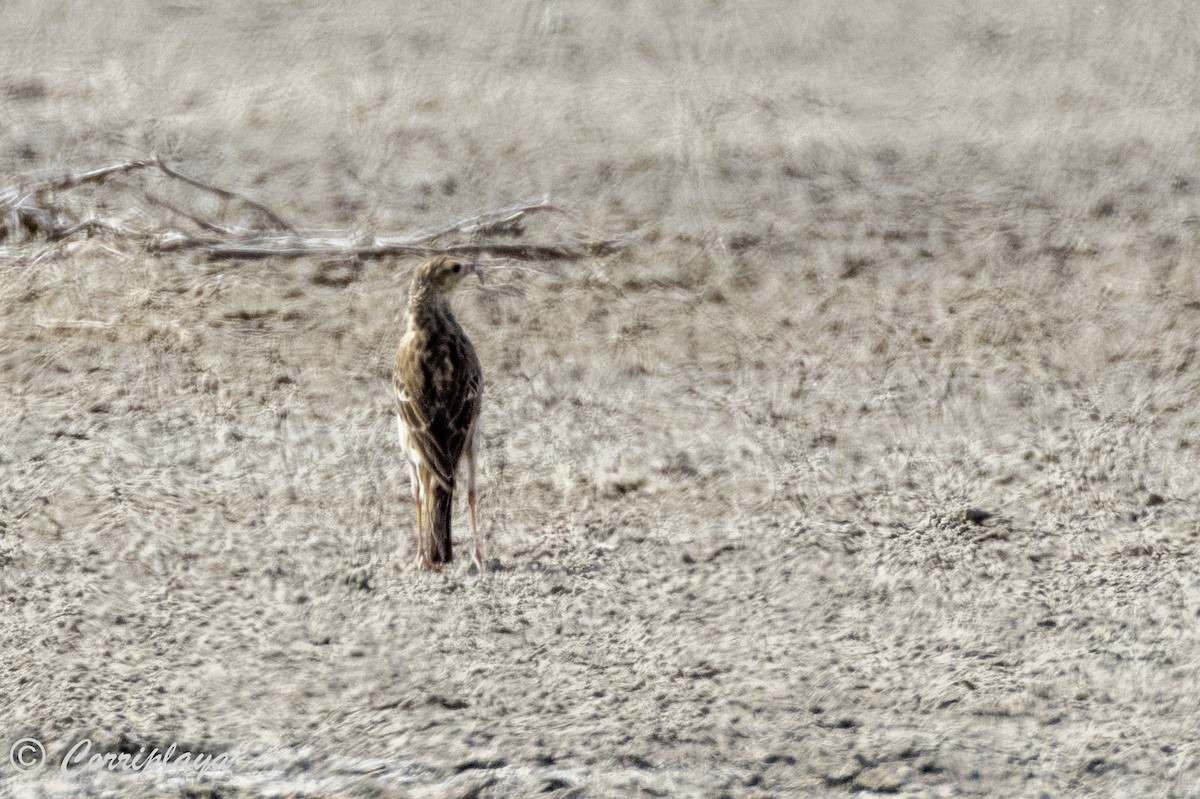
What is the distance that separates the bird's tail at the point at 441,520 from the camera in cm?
268

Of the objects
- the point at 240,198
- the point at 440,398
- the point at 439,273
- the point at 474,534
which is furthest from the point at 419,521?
the point at 240,198

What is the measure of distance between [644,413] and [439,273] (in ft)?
1.96

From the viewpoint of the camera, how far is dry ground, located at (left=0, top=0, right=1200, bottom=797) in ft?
9.03

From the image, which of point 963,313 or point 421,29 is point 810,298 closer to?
point 963,313

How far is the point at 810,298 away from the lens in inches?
118

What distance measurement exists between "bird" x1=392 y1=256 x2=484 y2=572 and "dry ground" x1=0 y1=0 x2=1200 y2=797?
17 centimetres

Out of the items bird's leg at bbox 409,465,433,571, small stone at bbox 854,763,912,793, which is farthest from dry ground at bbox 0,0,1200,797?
bird's leg at bbox 409,465,433,571

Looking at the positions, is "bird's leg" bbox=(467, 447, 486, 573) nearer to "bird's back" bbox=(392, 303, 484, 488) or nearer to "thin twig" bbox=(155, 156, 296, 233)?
"bird's back" bbox=(392, 303, 484, 488)

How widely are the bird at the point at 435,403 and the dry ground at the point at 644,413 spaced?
17cm

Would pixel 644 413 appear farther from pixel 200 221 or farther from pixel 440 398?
pixel 200 221

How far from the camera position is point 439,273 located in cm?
283

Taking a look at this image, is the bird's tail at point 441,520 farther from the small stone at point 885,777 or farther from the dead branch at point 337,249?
the small stone at point 885,777

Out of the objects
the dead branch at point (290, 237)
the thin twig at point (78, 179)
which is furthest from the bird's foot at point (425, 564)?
the thin twig at point (78, 179)

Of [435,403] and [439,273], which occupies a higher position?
[439,273]
